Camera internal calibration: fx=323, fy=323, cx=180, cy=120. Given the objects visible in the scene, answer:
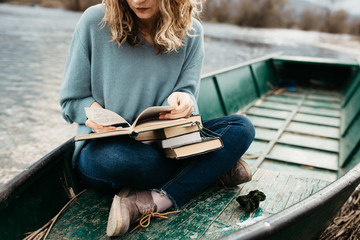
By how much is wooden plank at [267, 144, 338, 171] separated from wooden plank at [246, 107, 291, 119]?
2.96ft

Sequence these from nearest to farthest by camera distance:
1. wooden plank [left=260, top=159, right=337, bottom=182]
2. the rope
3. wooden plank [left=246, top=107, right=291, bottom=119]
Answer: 1. the rope
2. wooden plank [left=260, top=159, right=337, bottom=182]
3. wooden plank [left=246, top=107, right=291, bottom=119]

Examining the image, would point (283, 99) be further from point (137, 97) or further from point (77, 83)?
point (77, 83)

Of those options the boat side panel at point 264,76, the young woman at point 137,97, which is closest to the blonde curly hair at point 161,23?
the young woman at point 137,97

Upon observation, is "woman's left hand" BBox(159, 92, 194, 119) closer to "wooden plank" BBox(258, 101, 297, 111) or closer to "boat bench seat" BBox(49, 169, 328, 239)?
"boat bench seat" BBox(49, 169, 328, 239)

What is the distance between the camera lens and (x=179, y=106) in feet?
Answer: 5.06

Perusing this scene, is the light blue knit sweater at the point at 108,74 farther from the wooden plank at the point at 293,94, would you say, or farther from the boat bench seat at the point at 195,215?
the wooden plank at the point at 293,94

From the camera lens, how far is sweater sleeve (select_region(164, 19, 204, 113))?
70.5 inches

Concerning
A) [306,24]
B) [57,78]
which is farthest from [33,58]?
[306,24]

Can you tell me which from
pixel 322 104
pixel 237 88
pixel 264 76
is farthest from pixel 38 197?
pixel 264 76

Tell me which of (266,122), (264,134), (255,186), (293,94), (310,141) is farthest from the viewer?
(293,94)

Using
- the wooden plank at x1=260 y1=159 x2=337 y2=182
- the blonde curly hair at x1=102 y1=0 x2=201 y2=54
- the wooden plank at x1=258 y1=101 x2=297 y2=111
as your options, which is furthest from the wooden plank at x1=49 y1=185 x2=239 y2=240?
the wooden plank at x1=258 y1=101 x2=297 y2=111

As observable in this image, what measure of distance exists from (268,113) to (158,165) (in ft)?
8.96

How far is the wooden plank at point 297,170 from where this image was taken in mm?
2459

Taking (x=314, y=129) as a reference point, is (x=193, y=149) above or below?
above
